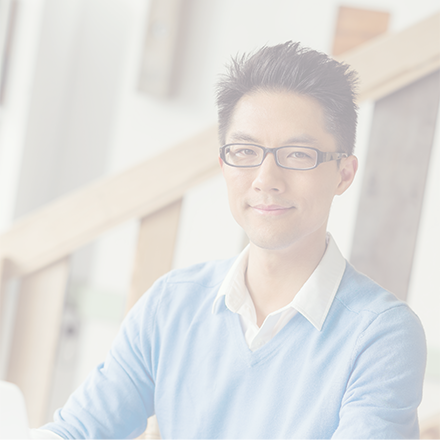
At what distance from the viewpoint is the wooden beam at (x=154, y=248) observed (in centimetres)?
136

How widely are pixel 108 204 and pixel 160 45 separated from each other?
3.26 ft

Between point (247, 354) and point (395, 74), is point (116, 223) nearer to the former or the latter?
point (247, 354)

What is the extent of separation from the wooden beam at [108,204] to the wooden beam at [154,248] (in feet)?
0.11

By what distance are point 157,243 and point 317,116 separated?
54cm

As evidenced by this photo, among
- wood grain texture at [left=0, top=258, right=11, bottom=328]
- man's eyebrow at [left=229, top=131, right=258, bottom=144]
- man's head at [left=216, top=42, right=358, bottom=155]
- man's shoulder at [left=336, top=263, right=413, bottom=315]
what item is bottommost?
wood grain texture at [left=0, top=258, right=11, bottom=328]

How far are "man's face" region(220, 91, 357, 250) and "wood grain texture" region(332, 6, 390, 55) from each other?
1.24m

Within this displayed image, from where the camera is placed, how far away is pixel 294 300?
3.33 ft

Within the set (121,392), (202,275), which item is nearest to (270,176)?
(202,275)

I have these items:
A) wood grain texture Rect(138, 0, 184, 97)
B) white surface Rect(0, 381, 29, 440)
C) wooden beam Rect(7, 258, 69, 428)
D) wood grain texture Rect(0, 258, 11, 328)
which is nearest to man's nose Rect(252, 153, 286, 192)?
white surface Rect(0, 381, 29, 440)

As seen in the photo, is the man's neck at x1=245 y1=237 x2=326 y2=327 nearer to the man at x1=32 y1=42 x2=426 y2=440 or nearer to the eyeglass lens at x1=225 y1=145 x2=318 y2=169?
the man at x1=32 y1=42 x2=426 y2=440

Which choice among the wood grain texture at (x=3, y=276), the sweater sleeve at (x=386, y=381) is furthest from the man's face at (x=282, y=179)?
the wood grain texture at (x=3, y=276)

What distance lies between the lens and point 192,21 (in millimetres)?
2234

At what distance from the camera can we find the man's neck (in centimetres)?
108

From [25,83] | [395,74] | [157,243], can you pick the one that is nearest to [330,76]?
[395,74]
